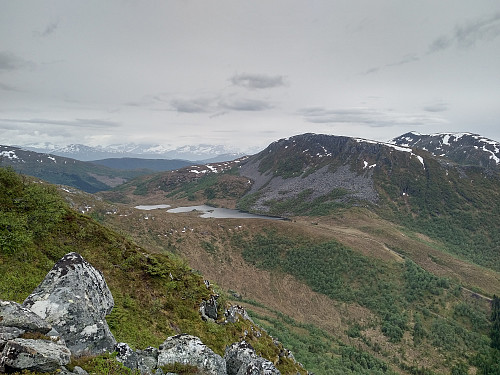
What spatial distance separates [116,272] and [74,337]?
12777mm

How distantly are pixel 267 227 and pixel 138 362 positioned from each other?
104095mm

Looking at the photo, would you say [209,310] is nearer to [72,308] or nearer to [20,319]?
[72,308]

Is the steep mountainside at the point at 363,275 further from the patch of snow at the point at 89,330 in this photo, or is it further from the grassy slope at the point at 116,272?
the patch of snow at the point at 89,330

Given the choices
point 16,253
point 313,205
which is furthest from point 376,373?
point 313,205

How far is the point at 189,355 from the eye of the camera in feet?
53.1

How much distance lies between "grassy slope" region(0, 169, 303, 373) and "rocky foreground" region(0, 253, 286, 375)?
3.55 m

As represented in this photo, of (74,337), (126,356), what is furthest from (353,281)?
(74,337)

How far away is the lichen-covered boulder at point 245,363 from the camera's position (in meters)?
17.2

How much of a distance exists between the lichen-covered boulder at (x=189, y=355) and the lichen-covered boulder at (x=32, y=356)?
660 cm

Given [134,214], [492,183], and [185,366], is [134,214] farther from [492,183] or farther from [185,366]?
[492,183]

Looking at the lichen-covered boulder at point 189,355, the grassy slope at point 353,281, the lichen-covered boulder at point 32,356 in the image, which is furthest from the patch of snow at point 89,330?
the grassy slope at point 353,281

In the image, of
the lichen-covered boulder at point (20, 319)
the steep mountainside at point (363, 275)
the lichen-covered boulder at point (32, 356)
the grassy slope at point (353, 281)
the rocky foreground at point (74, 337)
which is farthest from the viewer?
the grassy slope at point (353, 281)

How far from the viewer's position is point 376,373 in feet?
167

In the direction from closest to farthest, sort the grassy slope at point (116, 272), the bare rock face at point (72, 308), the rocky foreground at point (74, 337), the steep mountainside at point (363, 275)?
the rocky foreground at point (74, 337) < the bare rock face at point (72, 308) < the grassy slope at point (116, 272) < the steep mountainside at point (363, 275)
